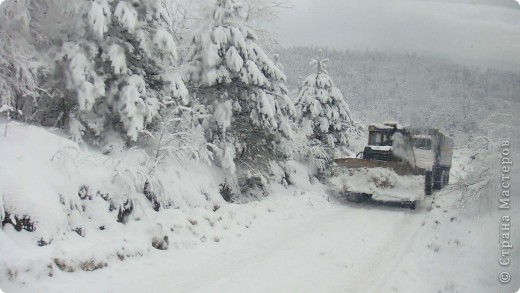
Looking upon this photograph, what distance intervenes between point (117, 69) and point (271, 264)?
4886mm

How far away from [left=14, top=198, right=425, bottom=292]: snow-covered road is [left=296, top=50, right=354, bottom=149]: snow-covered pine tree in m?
8.65

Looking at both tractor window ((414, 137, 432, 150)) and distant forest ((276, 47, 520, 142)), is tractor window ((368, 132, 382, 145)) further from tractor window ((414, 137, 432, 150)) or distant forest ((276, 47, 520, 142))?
distant forest ((276, 47, 520, 142))

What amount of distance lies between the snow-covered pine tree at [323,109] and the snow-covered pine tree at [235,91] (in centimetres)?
552

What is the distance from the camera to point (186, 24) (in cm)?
1444

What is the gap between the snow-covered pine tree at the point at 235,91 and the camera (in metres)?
11.6

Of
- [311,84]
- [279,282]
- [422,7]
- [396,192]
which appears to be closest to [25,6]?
[279,282]

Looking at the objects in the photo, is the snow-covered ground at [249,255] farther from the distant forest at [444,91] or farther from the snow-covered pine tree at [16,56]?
the distant forest at [444,91]

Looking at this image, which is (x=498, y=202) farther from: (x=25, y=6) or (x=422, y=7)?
(x=25, y=6)

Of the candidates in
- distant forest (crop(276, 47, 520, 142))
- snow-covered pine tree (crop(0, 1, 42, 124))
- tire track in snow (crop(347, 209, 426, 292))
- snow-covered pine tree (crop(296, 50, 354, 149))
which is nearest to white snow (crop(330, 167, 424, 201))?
tire track in snow (crop(347, 209, 426, 292))

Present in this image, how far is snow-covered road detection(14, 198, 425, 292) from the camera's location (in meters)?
5.63

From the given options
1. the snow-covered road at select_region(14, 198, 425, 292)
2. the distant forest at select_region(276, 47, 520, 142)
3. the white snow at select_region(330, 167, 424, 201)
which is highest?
the distant forest at select_region(276, 47, 520, 142)

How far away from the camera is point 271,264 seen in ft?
22.1

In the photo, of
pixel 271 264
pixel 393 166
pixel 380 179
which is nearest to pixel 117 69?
pixel 271 264

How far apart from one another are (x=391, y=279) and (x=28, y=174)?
572 centimetres
